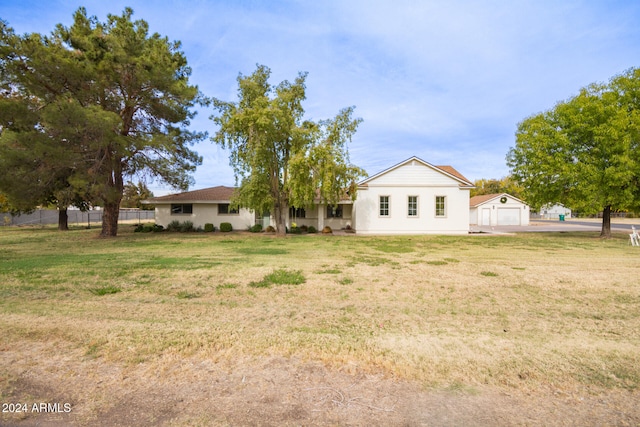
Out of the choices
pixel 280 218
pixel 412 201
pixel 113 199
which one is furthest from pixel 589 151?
pixel 113 199

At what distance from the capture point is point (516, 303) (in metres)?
5.91

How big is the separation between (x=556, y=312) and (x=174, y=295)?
7013 millimetres

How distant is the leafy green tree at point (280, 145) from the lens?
18422mm

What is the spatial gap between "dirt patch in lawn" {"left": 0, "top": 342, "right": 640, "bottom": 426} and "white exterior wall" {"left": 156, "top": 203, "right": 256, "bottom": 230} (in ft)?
77.5

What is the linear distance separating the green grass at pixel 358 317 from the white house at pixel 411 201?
45.4 ft

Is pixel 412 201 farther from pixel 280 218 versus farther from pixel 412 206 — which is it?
pixel 280 218

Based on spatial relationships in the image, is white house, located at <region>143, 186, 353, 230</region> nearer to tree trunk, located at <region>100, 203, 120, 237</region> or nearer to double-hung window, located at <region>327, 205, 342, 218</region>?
double-hung window, located at <region>327, 205, 342, 218</region>

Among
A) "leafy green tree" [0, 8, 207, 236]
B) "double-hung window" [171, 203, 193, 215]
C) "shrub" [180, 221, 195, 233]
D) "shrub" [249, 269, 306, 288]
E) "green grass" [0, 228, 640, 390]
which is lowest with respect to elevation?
"green grass" [0, 228, 640, 390]

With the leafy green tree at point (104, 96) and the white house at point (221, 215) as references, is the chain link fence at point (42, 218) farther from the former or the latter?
the leafy green tree at point (104, 96)

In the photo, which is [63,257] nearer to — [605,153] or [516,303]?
[516,303]

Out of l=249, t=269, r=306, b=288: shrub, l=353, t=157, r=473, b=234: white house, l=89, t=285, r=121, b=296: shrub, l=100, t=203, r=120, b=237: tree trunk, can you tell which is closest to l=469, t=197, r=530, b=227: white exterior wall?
l=353, t=157, r=473, b=234: white house

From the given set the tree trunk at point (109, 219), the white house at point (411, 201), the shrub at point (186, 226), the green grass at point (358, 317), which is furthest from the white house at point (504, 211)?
the tree trunk at point (109, 219)

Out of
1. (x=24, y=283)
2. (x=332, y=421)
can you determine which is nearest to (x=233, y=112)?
(x=24, y=283)

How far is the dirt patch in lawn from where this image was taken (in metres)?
2.60
